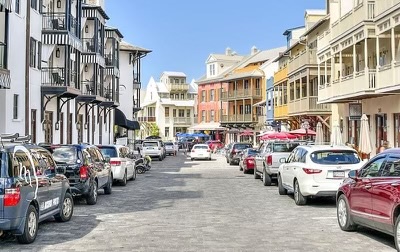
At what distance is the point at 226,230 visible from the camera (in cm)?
1071

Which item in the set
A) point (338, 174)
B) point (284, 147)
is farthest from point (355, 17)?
point (338, 174)

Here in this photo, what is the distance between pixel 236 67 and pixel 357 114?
50.6 m

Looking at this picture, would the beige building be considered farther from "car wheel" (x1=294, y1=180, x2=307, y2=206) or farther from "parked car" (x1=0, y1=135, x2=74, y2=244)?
"parked car" (x1=0, y1=135, x2=74, y2=244)

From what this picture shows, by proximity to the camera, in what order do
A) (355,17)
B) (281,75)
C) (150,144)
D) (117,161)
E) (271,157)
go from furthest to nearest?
1. (281,75)
2. (150,144)
3. (355,17)
4. (117,161)
5. (271,157)

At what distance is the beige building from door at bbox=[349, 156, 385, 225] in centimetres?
1113

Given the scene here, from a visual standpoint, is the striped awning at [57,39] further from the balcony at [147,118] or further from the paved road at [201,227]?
the balcony at [147,118]

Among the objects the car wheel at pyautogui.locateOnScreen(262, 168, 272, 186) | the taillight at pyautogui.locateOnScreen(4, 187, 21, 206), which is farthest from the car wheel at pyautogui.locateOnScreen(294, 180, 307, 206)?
the taillight at pyautogui.locateOnScreen(4, 187, 21, 206)

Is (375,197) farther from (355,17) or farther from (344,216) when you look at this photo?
(355,17)

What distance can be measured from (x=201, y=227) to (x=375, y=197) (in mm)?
3594

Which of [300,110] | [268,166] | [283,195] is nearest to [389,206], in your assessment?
[283,195]

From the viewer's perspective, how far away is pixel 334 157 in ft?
47.0

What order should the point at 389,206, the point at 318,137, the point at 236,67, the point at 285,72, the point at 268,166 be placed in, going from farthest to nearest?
the point at 236,67
the point at 285,72
the point at 318,137
the point at 268,166
the point at 389,206

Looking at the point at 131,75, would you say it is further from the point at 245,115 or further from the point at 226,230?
the point at 226,230

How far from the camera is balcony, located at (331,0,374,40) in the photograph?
23.0 meters
